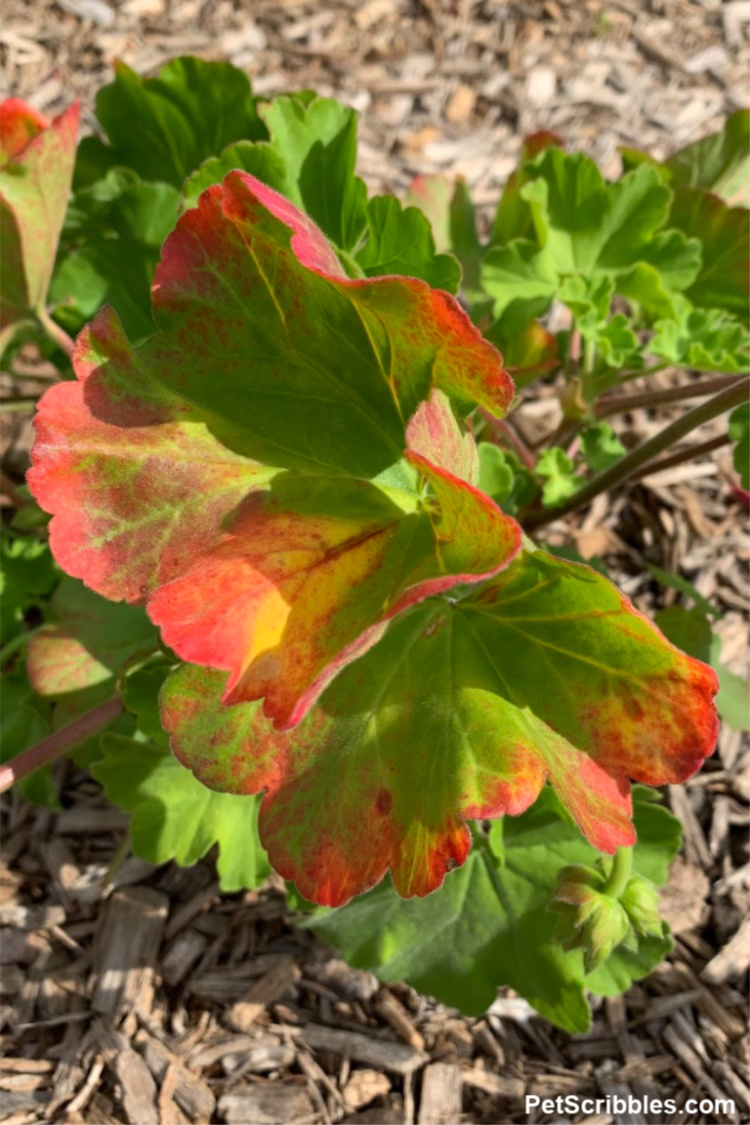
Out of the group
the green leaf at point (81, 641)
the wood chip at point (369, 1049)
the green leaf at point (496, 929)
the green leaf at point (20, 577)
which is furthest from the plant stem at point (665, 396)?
the wood chip at point (369, 1049)

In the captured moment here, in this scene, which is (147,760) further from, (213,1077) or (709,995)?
(709,995)

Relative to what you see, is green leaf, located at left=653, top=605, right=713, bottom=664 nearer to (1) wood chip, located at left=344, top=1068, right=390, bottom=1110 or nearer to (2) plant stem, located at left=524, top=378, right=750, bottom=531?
(2) plant stem, located at left=524, top=378, right=750, bottom=531

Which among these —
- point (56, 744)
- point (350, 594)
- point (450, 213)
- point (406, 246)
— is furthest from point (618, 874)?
point (450, 213)

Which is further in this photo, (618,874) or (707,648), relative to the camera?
(707,648)

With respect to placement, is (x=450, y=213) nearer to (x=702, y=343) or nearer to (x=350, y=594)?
(x=702, y=343)

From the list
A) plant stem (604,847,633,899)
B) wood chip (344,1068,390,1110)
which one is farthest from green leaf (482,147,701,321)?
wood chip (344,1068,390,1110)

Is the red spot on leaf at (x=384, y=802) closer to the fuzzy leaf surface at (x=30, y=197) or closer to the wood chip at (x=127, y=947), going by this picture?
the wood chip at (x=127, y=947)
